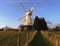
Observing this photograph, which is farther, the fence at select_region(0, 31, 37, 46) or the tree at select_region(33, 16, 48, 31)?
the tree at select_region(33, 16, 48, 31)

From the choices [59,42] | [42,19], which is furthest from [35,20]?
[59,42]

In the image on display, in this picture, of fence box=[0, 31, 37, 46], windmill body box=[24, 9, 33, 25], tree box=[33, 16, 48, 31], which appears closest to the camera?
fence box=[0, 31, 37, 46]

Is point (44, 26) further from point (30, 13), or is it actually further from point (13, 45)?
point (13, 45)

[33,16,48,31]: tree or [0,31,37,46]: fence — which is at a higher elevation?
[33,16,48,31]: tree

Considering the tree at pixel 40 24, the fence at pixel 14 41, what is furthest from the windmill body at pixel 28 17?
the fence at pixel 14 41

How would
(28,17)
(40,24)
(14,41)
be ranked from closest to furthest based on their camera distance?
(14,41) < (28,17) < (40,24)

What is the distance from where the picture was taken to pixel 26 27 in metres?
99.8

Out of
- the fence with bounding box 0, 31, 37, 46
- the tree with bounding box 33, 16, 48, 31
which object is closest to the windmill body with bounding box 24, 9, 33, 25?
the tree with bounding box 33, 16, 48, 31

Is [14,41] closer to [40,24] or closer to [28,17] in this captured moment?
[28,17]

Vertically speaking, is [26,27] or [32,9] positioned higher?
[32,9]

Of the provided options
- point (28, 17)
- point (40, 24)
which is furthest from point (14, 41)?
point (40, 24)

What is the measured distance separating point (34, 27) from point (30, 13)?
8292mm

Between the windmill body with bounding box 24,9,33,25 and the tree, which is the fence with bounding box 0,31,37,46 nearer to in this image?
the windmill body with bounding box 24,9,33,25

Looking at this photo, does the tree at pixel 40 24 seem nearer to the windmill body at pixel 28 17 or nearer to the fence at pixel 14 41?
the windmill body at pixel 28 17
